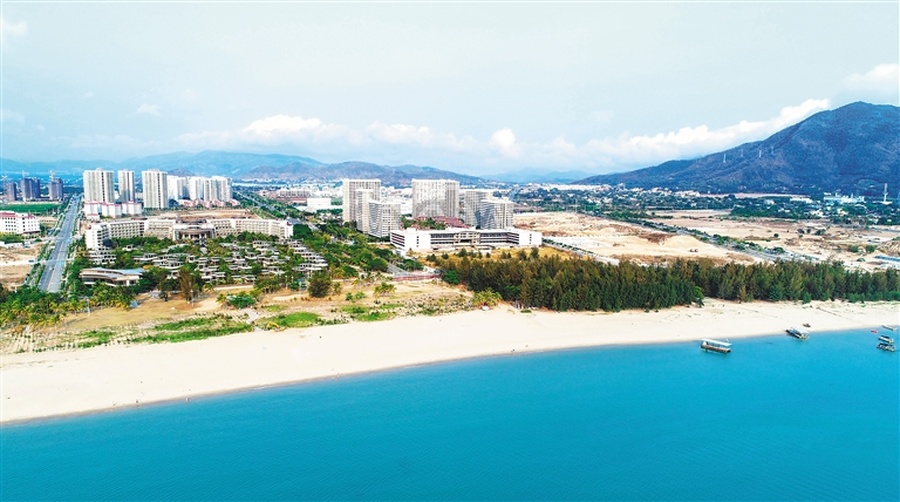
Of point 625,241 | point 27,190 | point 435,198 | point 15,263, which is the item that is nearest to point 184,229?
point 15,263

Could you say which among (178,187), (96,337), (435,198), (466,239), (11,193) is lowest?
(96,337)

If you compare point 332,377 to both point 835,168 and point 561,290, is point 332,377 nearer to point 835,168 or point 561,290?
point 561,290

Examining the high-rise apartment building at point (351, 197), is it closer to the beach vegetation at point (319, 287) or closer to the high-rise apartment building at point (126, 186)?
the beach vegetation at point (319, 287)

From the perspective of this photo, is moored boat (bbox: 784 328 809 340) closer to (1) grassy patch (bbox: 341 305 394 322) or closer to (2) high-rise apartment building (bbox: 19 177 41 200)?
(1) grassy patch (bbox: 341 305 394 322)

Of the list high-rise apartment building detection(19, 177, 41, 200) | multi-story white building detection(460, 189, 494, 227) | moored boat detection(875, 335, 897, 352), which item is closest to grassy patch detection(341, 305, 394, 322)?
moored boat detection(875, 335, 897, 352)

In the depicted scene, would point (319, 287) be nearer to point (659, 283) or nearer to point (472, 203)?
point (659, 283)

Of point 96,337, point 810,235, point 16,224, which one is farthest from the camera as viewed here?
point 810,235
